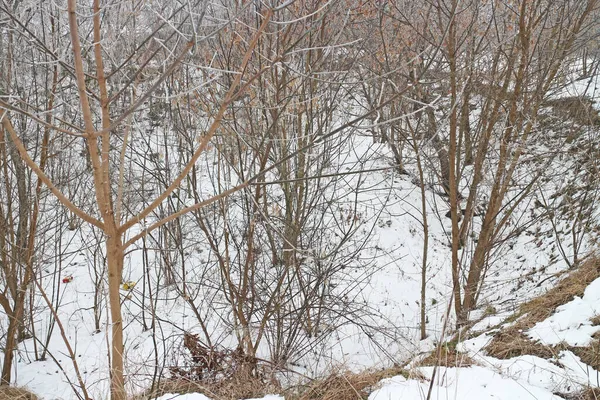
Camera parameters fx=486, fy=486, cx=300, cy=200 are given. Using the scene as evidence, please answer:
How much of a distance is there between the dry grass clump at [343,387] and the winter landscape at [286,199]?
0.5 inches

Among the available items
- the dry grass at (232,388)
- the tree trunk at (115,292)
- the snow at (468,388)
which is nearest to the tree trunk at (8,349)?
the dry grass at (232,388)

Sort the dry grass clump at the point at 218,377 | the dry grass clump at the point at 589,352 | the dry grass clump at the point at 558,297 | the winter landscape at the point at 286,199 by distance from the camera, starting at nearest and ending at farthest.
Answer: the winter landscape at the point at 286,199
the dry grass clump at the point at 589,352
the dry grass clump at the point at 218,377
the dry grass clump at the point at 558,297

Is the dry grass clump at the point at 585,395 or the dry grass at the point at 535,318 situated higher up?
the dry grass at the point at 535,318

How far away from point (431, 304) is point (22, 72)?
23.1 ft

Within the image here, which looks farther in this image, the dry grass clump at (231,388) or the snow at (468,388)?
the dry grass clump at (231,388)

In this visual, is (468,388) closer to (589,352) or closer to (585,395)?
(585,395)

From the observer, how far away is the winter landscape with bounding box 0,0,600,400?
7.79ft

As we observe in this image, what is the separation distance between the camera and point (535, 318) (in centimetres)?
433

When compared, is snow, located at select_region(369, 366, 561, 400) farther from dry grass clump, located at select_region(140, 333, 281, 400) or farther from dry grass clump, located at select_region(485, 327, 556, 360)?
dry grass clump, located at select_region(140, 333, 281, 400)

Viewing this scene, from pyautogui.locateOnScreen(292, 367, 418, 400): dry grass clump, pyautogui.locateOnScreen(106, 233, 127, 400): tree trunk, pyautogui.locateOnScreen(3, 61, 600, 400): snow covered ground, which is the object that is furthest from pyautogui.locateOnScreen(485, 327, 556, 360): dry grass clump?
pyautogui.locateOnScreen(106, 233, 127, 400): tree trunk

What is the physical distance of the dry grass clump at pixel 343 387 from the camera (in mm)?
2787

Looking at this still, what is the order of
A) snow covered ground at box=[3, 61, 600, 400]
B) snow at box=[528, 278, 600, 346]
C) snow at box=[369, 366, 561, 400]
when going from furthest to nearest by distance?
snow at box=[528, 278, 600, 346]
snow covered ground at box=[3, 61, 600, 400]
snow at box=[369, 366, 561, 400]

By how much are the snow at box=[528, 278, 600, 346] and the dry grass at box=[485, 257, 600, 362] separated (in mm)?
101

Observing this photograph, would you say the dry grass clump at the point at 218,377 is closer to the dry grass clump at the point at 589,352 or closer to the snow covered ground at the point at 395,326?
the snow covered ground at the point at 395,326
